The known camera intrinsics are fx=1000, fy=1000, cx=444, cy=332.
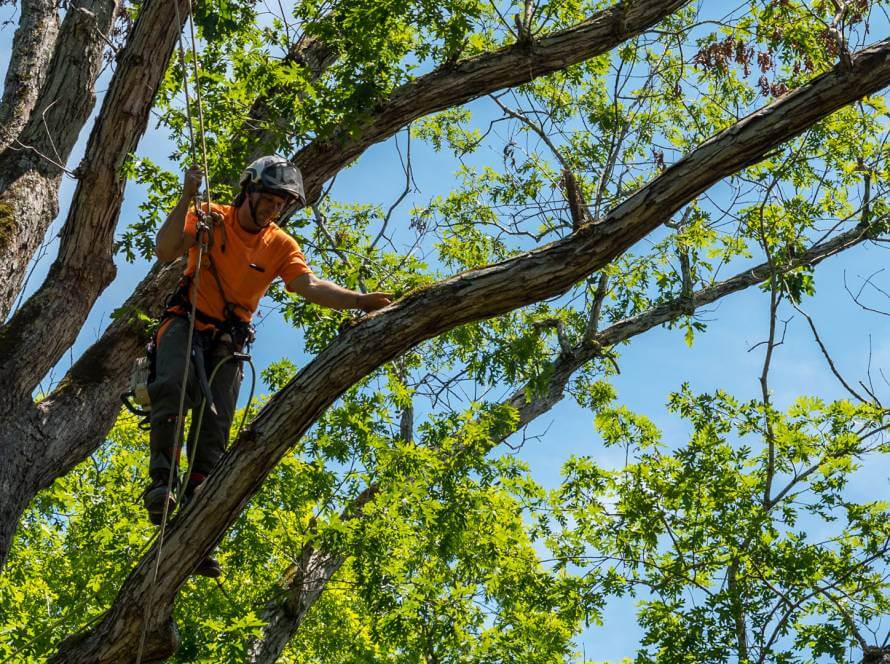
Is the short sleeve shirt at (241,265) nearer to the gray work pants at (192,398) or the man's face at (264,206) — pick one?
the man's face at (264,206)

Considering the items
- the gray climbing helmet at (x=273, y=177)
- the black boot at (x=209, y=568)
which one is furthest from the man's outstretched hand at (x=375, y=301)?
the black boot at (x=209, y=568)

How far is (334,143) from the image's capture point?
23.5 ft

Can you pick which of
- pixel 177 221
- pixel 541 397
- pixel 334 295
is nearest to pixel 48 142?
pixel 177 221

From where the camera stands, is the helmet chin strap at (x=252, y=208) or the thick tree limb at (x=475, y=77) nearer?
the helmet chin strap at (x=252, y=208)

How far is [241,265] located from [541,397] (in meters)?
6.60

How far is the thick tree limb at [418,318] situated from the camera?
4.29 meters

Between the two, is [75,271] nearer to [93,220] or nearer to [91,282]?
[91,282]

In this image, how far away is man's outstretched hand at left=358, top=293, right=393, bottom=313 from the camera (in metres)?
4.48

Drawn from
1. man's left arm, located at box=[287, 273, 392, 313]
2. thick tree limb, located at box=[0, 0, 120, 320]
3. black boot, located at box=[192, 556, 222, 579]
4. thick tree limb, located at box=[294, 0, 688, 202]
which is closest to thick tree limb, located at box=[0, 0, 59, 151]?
thick tree limb, located at box=[0, 0, 120, 320]

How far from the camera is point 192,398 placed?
4.84 metres

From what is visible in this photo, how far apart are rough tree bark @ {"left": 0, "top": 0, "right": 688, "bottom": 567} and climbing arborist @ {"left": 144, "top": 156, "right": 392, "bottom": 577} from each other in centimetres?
163

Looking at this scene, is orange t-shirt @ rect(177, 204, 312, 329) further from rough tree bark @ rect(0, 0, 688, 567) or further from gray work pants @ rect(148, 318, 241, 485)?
rough tree bark @ rect(0, 0, 688, 567)

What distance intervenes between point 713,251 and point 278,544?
261 inches

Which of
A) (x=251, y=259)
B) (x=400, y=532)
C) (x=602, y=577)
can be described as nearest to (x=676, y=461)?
(x=602, y=577)
